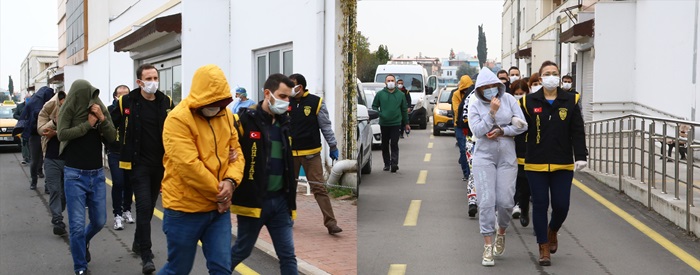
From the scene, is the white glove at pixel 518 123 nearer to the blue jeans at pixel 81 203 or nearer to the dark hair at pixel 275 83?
the dark hair at pixel 275 83

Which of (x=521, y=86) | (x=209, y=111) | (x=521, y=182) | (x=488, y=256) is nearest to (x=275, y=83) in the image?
(x=209, y=111)

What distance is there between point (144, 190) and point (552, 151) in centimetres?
366

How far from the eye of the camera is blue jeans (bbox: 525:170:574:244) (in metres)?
7.84

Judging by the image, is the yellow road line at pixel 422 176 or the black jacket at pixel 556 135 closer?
the black jacket at pixel 556 135

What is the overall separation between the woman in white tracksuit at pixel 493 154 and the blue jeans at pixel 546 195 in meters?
0.23

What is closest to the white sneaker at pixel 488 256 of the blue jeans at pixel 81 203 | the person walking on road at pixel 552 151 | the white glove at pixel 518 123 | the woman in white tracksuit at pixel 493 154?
the woman in white tracksuit at pixel 493 154

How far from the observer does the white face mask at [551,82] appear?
7910mm

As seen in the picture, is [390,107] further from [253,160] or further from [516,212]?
[253,160]

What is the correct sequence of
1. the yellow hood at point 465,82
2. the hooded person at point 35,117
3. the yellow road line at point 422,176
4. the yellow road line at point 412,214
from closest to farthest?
the yellow road line at point 412,214
the yellow hood at point 465,82
the hooded person at point 35,117
the yellow road line at point 422,176

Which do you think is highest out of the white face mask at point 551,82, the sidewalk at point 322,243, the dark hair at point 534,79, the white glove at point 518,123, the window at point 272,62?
the window at point 272,62

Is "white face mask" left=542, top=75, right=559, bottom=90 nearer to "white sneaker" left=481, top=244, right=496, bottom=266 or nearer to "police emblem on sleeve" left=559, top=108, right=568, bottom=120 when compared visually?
"police emblem on sleeve" left=559, top=108, right=568, bottom=120

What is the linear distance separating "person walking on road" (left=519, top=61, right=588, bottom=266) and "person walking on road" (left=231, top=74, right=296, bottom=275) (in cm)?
280

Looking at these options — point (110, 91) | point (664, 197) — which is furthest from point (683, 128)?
point (110, 91)

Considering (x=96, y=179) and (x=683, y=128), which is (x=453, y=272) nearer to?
(x=96, y=179)
